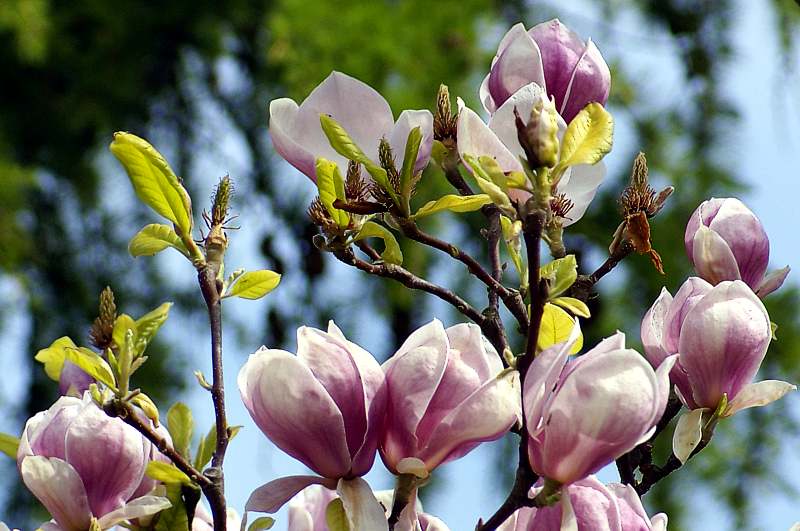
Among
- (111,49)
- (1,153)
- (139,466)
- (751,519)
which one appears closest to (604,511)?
(139,466)

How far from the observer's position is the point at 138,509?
463mm

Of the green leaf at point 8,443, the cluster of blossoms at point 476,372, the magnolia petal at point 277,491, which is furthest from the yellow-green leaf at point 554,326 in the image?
the green leaf at point 8,443

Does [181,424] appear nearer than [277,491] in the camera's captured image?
No

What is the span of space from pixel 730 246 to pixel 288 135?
216 millimetres

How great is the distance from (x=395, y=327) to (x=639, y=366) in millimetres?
2006

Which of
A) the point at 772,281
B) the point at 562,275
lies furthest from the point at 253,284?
the point at 772,281

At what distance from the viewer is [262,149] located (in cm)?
278

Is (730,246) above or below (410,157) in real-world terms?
below

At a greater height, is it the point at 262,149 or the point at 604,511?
the point at 604,511

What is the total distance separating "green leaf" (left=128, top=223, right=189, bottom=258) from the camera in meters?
0.49

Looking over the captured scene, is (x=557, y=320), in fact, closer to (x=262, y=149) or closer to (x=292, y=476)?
(x=292, y=476)

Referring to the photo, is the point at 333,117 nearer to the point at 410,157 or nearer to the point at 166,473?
the point at 410,157

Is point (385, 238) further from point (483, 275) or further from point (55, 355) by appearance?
point (55, 355)

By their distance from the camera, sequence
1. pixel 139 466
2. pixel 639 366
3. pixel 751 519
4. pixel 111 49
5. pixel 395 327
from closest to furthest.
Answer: pixel 639 366
pixel 139 466
pixel 751 519
pixel 395 327
pixel 111 49
